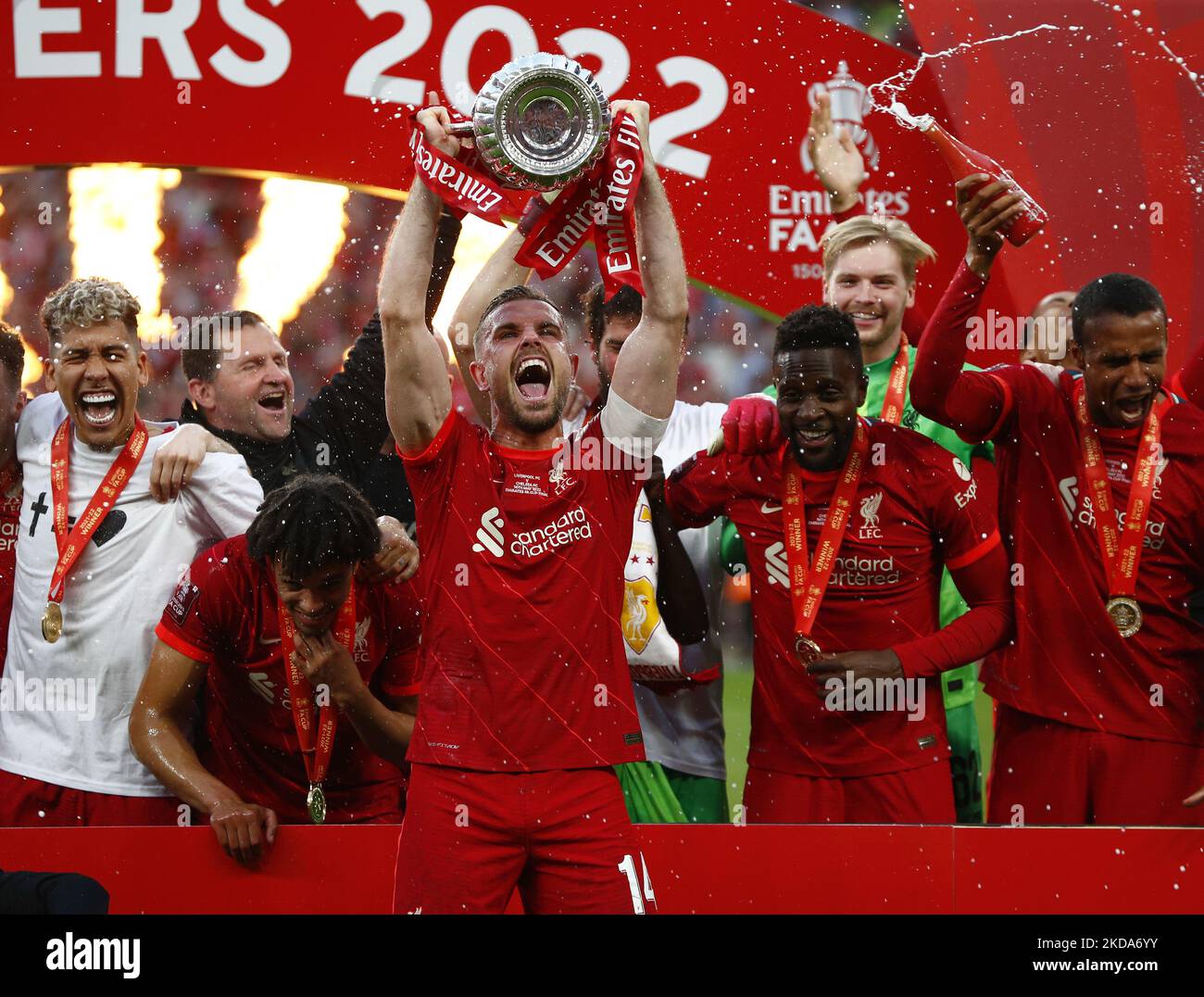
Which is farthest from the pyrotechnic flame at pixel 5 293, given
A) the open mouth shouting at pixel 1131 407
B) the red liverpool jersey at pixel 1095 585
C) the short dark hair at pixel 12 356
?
the open mouth shouting at pixel 1131 407

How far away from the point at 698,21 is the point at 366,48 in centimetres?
101

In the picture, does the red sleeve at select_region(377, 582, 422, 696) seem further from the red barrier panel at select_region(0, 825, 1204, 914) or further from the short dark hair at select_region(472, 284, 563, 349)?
the short dark hair at select_region(472, 284, 563, 349)

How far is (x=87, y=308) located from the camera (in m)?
4.06

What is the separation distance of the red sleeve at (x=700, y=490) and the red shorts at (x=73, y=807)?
60.7 inches

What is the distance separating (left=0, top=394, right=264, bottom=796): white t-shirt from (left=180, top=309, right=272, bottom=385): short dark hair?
0.42 metres

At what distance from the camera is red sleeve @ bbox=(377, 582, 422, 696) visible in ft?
12.4

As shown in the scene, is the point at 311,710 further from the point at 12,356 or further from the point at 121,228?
the point at 121,228

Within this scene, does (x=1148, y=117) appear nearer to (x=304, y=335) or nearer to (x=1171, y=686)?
(x=1171, y=686)

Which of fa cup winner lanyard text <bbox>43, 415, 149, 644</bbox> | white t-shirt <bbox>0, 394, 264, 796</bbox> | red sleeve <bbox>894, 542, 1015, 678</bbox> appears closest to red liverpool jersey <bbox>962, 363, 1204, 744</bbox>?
red sleeve <bbox>894, 542, 1015, 678</bbox>

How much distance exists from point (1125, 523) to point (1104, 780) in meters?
0.65

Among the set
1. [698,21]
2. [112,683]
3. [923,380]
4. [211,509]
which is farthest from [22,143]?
[923,380]

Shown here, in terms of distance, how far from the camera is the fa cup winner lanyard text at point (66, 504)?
12.8 feet

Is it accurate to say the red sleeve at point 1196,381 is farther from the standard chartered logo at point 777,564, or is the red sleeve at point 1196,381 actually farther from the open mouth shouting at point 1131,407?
the standard chartered logo at point 777,564

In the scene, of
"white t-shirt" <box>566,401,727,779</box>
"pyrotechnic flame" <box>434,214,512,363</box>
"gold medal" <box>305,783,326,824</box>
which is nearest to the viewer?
"gold medal" <box>305,783,326,824</box>
